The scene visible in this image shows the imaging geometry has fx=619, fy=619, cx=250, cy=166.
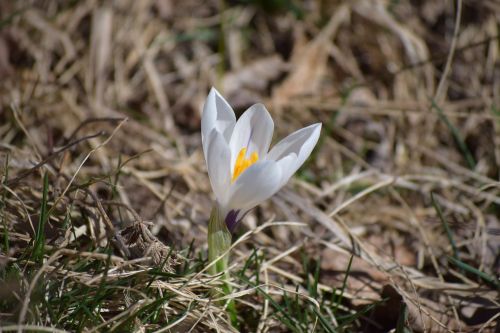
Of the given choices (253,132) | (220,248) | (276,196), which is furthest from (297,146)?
(276,196)

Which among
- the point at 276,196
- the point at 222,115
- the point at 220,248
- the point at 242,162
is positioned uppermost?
the point at 222,115

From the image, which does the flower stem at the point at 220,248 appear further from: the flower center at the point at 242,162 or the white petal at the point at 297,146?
the white petal at the point at 297,146

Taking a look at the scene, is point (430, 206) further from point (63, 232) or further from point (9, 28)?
point (9, 28)

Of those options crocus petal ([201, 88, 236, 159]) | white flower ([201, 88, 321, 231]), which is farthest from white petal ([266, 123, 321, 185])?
crocus petal ([201, 88, 236, 159])

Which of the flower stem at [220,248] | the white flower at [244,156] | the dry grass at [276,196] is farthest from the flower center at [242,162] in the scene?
the dry grass at [276,196]

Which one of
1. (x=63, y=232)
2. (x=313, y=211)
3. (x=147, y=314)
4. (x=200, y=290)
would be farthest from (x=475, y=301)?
(x=63, y=232)

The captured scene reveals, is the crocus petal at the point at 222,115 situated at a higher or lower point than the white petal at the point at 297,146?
higher

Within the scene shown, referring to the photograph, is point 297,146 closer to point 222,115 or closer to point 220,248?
point 222,115
